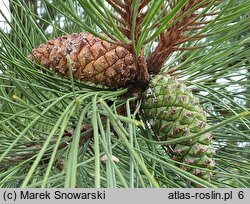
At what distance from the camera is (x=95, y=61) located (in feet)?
2.15

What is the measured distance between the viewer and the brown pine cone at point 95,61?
65 centimetres

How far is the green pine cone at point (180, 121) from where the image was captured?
0.64m

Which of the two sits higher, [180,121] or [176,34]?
[176,34]

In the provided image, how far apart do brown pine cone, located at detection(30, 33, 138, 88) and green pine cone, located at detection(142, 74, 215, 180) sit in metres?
0.05

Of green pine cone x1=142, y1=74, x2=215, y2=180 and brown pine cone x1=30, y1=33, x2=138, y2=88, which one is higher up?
brown pine cone x1=30, y1=33, x2=138, y2=88

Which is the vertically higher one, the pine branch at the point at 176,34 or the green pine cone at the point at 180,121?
the pine branch at the point at 176,34

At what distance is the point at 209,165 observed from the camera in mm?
638

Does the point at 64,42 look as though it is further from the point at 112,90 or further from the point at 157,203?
the point at 157,203

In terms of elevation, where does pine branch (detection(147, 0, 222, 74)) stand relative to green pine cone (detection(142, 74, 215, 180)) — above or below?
above

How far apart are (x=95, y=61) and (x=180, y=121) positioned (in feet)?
0.51

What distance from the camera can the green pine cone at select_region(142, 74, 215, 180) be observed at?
2.08 feet

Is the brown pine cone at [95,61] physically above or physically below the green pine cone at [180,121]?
above

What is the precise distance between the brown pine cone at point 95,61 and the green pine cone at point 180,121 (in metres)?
0.05

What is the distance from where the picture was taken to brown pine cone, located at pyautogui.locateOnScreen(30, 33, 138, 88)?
0.65 m
